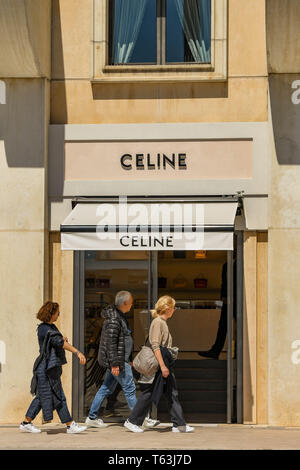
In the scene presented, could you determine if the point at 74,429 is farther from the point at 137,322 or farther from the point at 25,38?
the point at 25,38

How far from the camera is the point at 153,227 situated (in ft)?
45.8

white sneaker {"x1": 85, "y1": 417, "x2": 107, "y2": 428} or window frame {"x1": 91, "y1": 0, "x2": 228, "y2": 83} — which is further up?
window frame {"x1": 91, "y1": 0, "x2": 228, "y2": 83}

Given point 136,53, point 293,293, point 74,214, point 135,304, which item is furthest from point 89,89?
point 293,293

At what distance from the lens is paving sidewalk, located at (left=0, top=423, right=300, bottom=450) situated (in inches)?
485

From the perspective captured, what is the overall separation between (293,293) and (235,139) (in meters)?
2.30

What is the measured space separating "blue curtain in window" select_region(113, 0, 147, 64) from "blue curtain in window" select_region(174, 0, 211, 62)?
572mm

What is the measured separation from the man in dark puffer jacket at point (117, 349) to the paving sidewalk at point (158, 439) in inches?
21.7

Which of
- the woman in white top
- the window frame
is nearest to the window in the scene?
the window frame

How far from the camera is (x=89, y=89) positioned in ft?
49.4

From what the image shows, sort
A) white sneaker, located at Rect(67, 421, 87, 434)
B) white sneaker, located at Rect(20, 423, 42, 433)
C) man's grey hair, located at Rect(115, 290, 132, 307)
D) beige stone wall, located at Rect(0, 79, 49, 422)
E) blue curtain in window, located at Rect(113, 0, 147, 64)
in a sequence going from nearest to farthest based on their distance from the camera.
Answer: white sneaker, located at Rect(67, 421, 87, 434)
white sneaker, located at Rect(20, 423, 42, 433)
man's grey hair, located at Rect(115, 290, 132, 307)
beige stone wall, located at Rect(0, 79, 49, 422)
blue curtain in window, located at Rect(113, 0, 147, 64)

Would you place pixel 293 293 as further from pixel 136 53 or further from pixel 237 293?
pixel 136 53

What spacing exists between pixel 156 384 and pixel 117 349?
760 millimetres

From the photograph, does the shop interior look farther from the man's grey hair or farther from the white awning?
the man's grey hair

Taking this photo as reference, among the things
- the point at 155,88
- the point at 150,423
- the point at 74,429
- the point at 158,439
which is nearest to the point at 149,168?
the point at 155,88
